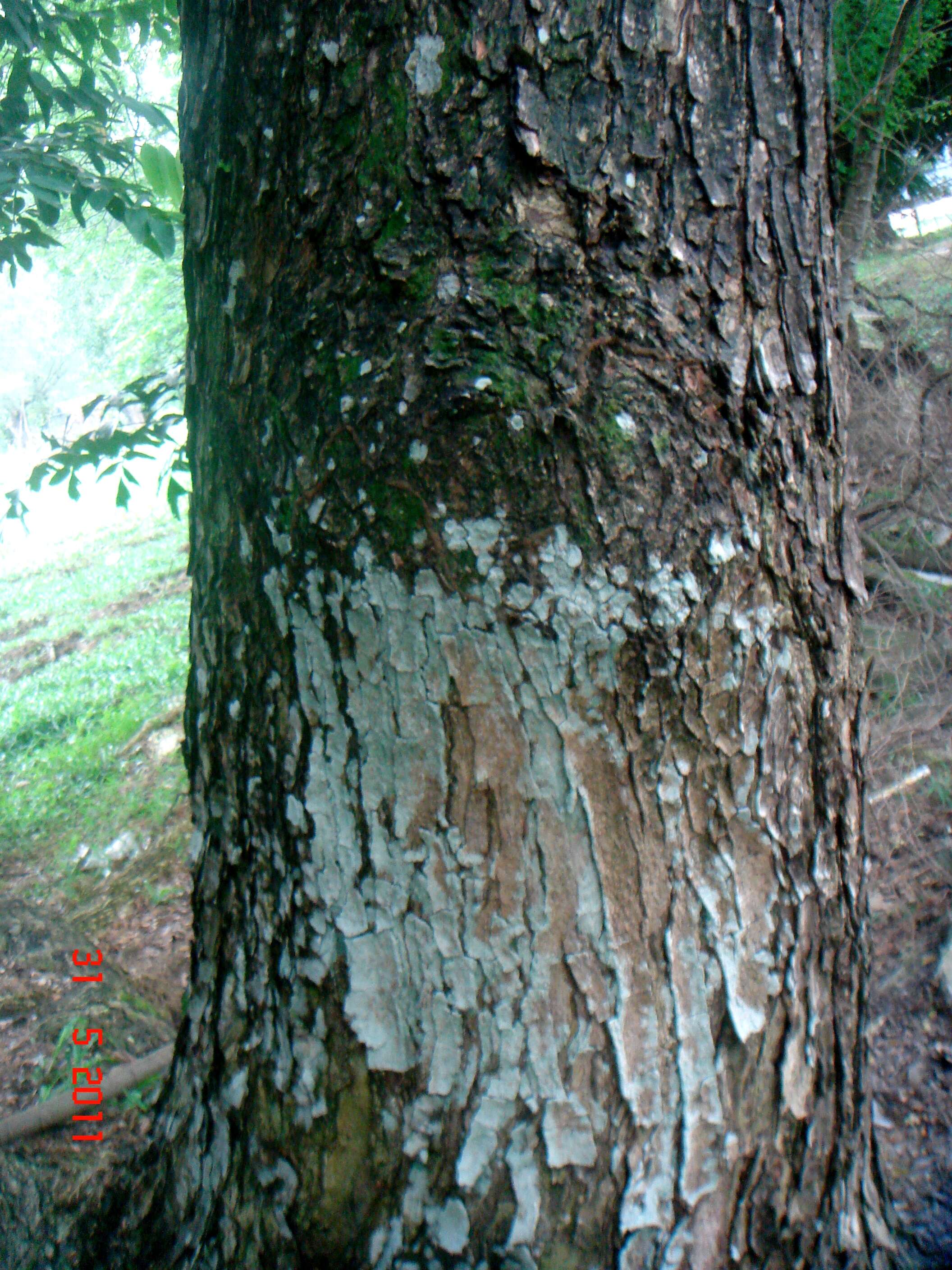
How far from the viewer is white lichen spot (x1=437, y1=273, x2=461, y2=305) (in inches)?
36.2

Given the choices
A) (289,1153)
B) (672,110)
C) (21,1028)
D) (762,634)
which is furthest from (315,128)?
(21,1028)

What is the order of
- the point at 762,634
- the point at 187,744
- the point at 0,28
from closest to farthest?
the point at 762,634, the point at 187,744, the point at 0,28

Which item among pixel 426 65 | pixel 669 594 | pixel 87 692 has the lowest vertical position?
pixel 87 692

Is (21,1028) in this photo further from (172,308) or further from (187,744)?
(172,308)

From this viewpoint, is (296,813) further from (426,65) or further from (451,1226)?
(426,65)

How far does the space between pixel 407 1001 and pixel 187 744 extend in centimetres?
49

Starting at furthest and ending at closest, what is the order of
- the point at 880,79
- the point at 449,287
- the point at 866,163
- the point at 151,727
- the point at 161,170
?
the point at 151,727
the point at 866,163
the point at 880,79
the point at 161,170
the point at 449,287

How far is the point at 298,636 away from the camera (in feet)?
3.40

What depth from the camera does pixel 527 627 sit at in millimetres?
953

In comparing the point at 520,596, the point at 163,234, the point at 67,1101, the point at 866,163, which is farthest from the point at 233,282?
the point at 866,163

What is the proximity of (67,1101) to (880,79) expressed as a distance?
13.6 ft

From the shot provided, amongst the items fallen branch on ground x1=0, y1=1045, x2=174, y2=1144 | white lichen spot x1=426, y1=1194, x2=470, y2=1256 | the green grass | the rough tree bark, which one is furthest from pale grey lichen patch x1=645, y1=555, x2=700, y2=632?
the green grass

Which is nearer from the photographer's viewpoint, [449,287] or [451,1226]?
[449,287]
